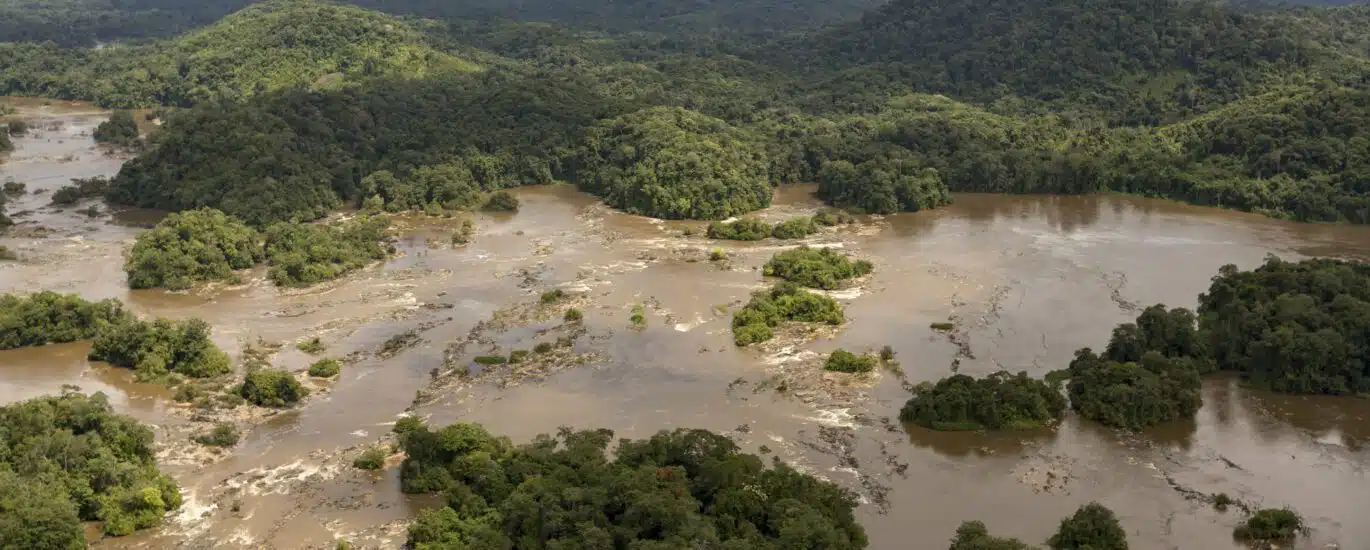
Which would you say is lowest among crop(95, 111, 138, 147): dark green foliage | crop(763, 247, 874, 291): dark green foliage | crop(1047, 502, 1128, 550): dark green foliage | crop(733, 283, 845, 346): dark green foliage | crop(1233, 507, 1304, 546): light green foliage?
crop(1233, 507, 1304, 546): light green foliage

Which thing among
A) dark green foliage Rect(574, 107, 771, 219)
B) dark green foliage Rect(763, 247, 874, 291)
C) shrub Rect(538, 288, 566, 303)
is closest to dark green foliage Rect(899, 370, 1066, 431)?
dark green foliage Rect(763, 247, 874, 291)

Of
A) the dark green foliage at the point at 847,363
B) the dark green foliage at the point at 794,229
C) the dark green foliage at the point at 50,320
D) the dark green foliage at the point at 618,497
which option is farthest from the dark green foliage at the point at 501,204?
the dark green foliage at the point at 618,497

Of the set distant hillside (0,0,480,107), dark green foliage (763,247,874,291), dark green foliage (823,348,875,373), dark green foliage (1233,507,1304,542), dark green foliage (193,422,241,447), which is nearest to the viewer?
dark green foliage (1233,507,1304,542)

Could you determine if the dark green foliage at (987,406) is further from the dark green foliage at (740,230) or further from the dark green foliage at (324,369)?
the dark green foliage at (740,230)

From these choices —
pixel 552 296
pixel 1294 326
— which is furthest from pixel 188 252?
pixel 1294 326

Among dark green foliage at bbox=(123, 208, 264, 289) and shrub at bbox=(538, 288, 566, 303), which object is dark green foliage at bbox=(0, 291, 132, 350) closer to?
dark green foliage at bbox=(123, 208, 264, 289)
